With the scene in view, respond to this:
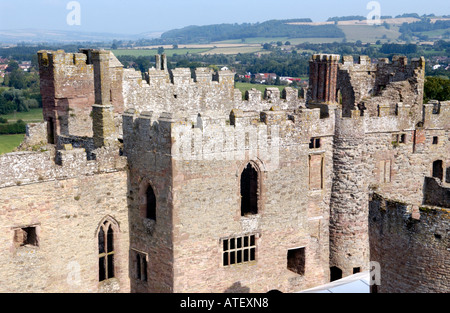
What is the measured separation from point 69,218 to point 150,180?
293 centimetres

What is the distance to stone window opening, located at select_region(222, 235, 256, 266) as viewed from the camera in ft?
79.6

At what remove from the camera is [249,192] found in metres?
25.8

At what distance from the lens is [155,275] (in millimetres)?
24047

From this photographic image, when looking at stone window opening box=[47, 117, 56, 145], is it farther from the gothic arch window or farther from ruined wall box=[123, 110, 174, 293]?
the gothic arch window

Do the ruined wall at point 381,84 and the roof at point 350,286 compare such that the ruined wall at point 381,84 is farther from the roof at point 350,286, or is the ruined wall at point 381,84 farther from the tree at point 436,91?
the tree at point 436,91

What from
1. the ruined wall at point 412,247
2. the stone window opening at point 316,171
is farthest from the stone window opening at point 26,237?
the ruined wall at point 412,247

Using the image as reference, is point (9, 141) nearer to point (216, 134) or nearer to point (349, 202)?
point (349, 202)

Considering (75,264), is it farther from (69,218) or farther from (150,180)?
(150,180)

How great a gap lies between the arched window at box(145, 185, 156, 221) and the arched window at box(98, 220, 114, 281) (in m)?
1.38

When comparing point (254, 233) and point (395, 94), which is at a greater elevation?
point (395, 94)

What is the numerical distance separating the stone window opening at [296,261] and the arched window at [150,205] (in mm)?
5938

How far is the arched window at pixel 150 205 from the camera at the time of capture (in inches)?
950

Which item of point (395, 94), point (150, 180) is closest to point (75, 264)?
point (150, 180)

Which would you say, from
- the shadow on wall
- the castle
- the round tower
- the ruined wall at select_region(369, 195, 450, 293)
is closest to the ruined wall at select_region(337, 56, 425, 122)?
the castle
